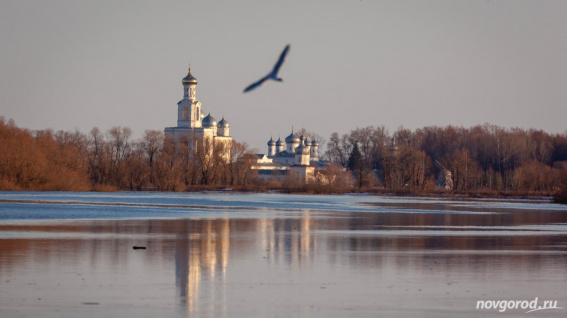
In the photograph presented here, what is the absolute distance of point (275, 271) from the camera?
14.1 metres

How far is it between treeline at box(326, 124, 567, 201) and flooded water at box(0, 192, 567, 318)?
165 ft

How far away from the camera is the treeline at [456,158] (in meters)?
79.5

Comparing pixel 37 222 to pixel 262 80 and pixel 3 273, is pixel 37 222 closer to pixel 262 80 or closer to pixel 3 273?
pixel 3 273

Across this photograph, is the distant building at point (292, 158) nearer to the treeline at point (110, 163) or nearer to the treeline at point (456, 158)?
the treeline at point (456, 158)

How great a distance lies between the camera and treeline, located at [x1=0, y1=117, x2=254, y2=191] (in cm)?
5656

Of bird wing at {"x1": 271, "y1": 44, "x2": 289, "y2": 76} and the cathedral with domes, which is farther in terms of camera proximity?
the cathedral with domes

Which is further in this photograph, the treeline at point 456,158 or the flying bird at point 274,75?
the treeline at point 456,158

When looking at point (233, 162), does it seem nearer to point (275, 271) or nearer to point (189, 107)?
point (189, 107)

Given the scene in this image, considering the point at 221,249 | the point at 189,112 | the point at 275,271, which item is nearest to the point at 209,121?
the point at 189,112

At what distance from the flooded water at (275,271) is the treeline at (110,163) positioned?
34.9 meters

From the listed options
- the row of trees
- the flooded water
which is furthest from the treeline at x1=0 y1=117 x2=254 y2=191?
the flooded water

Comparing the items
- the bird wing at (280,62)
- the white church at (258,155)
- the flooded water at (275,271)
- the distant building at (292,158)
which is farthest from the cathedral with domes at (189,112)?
the bird wing at (280,62)

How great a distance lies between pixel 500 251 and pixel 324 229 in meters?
6.83

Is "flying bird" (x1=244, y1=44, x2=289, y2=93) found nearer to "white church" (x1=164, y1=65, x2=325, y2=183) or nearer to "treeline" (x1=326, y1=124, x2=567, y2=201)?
"treeline" (x1=326, y1=124, x2=567, y2=201)
